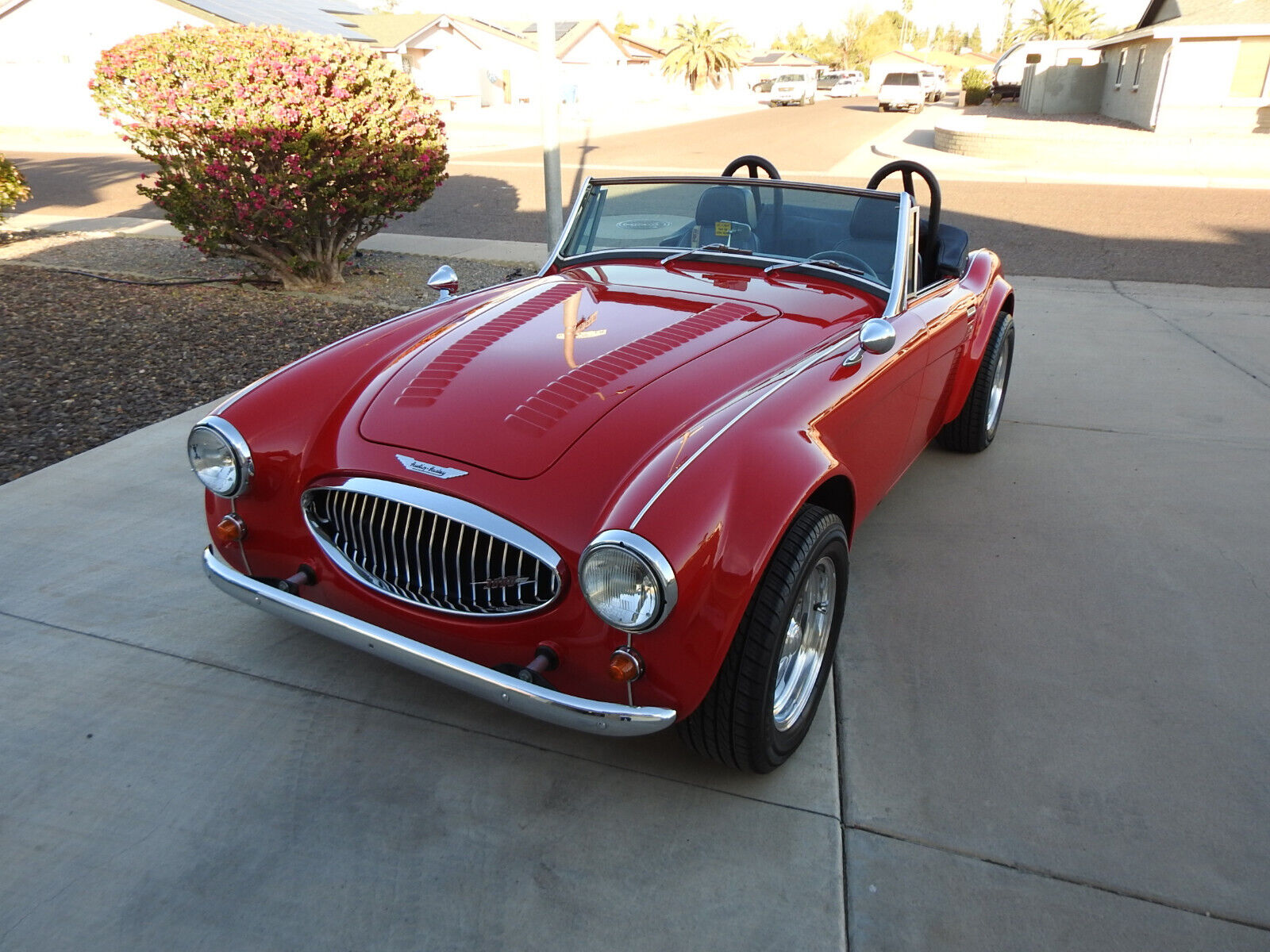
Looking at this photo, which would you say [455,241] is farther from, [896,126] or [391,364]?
[896,126]

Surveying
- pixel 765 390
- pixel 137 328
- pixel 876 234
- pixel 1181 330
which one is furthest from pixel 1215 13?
pixel 765 390

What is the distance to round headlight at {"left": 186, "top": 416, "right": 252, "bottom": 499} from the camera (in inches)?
105

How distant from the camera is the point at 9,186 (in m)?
9.67

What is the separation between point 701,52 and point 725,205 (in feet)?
194

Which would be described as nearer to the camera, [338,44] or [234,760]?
[234,760]

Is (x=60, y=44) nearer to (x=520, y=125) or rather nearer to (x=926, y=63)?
(x=520, y=125)

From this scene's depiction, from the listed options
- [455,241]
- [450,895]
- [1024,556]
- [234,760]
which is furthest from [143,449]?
[455,241]

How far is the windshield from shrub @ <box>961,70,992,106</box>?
133 feet

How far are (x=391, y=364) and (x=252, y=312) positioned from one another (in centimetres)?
509

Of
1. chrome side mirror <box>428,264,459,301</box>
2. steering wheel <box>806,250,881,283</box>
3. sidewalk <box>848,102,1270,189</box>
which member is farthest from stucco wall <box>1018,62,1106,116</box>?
chrome side mirror <box>428,264,459,301</box>

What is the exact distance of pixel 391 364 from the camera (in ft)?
9.90

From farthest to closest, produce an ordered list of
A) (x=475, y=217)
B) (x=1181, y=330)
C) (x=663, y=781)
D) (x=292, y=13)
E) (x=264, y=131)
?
1. (x=292, y=13)
2. (x=475, y=217)
3. (x=1181, y=330)
4. (x=264, y=131)
5. (x=663, y=781)

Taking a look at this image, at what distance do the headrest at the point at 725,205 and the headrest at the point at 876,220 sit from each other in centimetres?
44

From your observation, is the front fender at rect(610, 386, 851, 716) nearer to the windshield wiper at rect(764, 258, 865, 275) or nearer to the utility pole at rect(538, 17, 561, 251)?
the windshield wiper at rect(764, 258, 865, 275)
